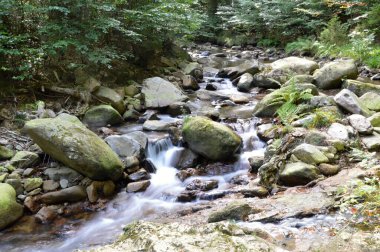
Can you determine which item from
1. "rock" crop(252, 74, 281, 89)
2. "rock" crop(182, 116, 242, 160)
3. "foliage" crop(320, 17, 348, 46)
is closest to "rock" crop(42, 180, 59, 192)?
"rock" crop(182, 116, 242, 160)

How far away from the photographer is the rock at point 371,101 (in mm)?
7887

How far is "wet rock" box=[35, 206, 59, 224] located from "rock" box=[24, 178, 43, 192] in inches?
21.2

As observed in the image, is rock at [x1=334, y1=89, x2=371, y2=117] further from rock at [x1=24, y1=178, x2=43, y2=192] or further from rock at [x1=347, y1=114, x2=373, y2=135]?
rock at [x1=24, y1=178, x2=43, y2=192]

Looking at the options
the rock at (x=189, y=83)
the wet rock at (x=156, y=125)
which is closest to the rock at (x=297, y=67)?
the rock at (x=189, y=83)

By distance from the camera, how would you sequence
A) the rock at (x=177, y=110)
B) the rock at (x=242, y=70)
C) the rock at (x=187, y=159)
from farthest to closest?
the rock at (x=242, y=70), the rock at (x=177, y=110), the rock at (x=187, y=159)

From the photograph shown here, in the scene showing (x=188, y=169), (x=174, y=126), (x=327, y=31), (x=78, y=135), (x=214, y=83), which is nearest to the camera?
(x=78, y=135)

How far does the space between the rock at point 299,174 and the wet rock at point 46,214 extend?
147 inches

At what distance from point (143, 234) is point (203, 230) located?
468 millimetres

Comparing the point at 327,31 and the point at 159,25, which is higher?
the point at 159,25

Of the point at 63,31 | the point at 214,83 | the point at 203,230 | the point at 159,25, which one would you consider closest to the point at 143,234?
the point at 203,230

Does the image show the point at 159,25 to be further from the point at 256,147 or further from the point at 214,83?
the point at 256,147

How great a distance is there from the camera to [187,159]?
23.8 feet

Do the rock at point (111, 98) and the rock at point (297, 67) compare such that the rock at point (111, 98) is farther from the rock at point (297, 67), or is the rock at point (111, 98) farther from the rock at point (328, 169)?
the rock at point (297, 67)

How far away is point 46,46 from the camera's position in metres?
7.84
